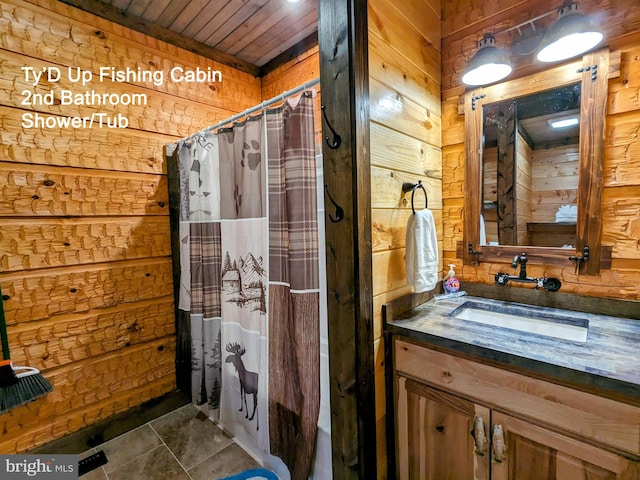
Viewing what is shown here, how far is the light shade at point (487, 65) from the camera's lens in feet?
4.19

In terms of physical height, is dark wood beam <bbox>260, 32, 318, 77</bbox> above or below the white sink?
above

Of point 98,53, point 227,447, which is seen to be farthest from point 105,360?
point 98,53

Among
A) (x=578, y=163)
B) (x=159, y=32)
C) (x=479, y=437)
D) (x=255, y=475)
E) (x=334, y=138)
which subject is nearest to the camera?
(x=479, y=437)

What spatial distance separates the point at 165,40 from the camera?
6.55 feet

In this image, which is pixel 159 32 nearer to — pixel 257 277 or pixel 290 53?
pixel 290 53

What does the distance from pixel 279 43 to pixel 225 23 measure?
40 cm

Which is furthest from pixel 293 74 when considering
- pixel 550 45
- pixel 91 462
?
pixel 91 462

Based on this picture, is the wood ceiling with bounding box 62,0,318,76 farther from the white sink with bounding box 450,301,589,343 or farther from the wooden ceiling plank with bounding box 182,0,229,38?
the white sink with bounding box 450,301,589,343

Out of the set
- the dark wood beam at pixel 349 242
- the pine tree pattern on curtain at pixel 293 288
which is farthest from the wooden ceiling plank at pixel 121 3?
the dark wood beam at pixel 349 242

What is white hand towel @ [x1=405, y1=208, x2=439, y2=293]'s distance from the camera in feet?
4.08

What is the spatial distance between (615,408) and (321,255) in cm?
97

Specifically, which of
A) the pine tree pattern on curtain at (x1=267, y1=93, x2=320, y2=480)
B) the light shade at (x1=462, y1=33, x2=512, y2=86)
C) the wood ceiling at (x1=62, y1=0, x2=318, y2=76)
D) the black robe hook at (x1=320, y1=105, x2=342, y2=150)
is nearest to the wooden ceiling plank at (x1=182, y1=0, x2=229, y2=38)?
the wood ceiling at (x1=62, y1=0, x2=318, y2=76)

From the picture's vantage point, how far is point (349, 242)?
1078mm

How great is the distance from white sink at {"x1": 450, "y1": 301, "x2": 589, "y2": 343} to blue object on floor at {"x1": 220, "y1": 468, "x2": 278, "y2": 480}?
1.21 metres
